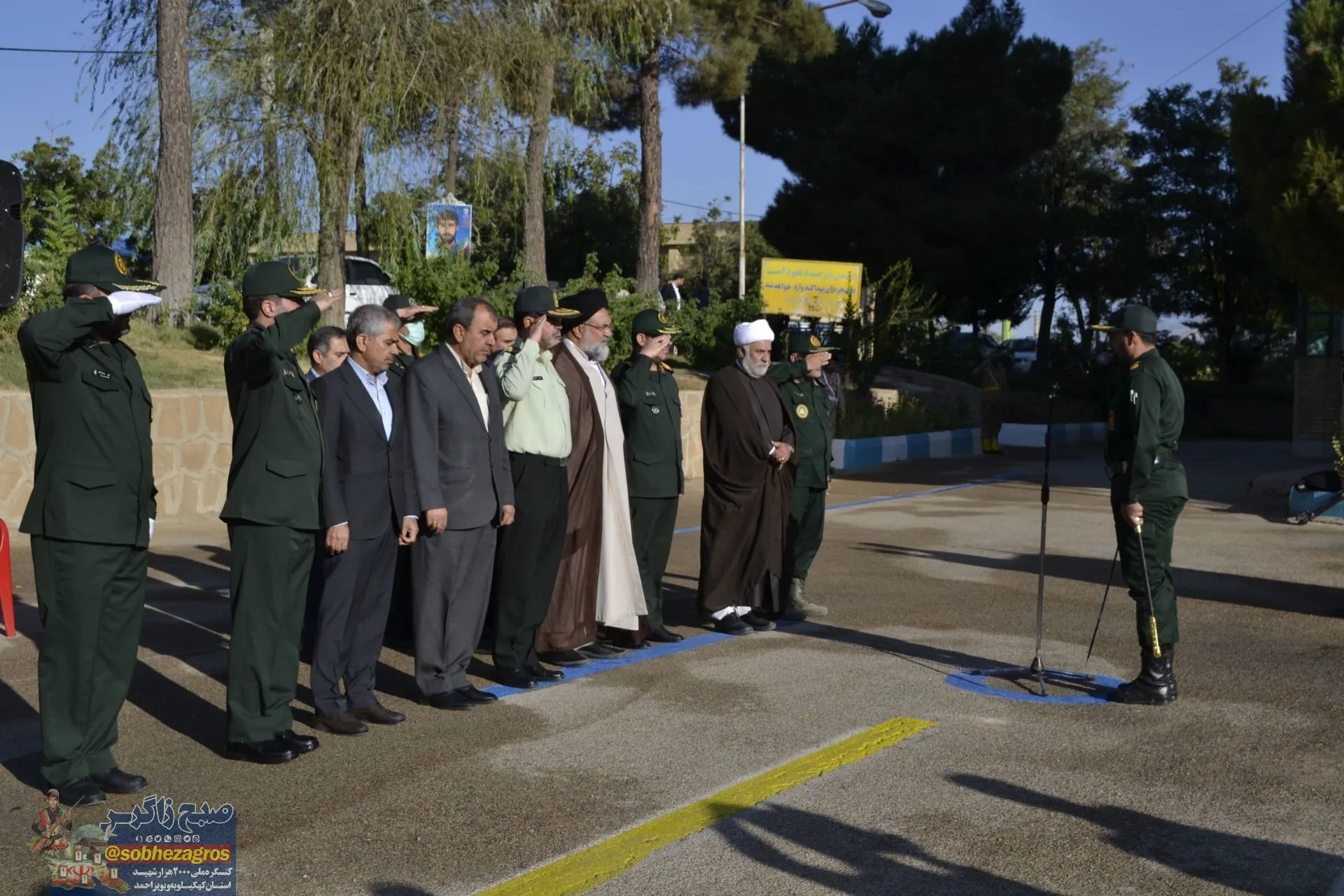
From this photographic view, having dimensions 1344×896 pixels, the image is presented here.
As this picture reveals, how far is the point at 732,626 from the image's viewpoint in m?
8.92

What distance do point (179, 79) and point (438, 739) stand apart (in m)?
12.2

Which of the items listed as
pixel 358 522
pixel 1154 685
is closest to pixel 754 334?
pixel 1154 685

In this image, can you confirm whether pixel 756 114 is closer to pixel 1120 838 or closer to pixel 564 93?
pixel 564 93

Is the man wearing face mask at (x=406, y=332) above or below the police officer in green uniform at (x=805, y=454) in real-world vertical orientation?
above

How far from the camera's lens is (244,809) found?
530 centimetres

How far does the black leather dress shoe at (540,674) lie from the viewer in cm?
747

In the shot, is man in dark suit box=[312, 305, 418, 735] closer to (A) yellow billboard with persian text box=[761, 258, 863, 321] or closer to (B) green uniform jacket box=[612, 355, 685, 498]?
(B) green uniform jacket box=[612, 355, 685, 498]

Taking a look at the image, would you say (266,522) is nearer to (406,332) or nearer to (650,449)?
(650,449)

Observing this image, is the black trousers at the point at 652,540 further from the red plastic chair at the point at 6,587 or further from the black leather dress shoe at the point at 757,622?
the red plastic chair at the point at 6,587

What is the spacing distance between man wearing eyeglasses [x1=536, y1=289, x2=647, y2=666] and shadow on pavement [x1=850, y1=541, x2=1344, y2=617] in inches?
167

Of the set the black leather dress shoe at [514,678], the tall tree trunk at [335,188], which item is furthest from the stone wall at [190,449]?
the black leather dress shoe at [514,678]

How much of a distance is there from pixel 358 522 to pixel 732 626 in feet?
10.2

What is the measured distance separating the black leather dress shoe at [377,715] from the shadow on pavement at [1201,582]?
5966 mm

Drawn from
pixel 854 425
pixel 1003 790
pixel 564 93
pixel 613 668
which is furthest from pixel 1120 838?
pixel 564 93
